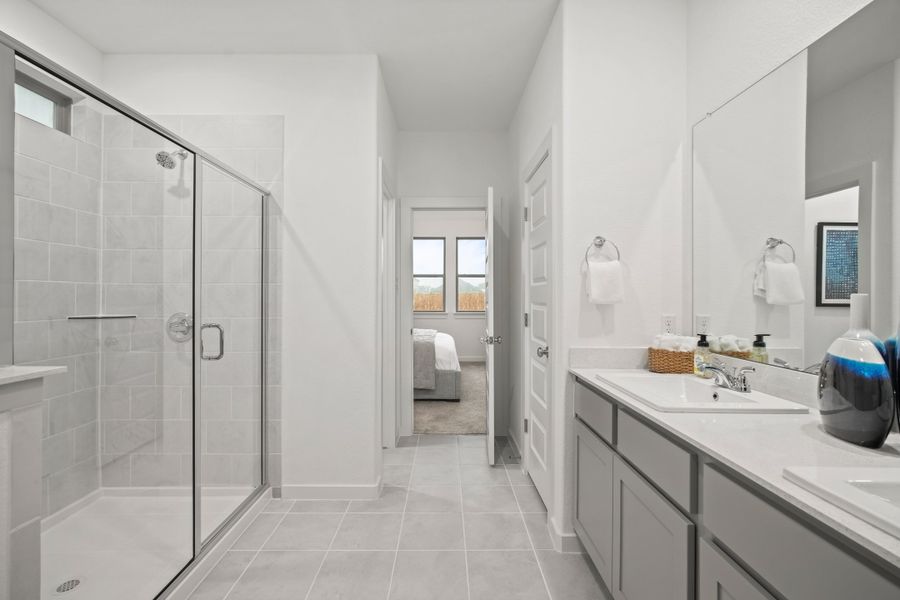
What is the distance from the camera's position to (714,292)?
193 cm

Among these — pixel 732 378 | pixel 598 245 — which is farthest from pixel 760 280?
pixel 598 245

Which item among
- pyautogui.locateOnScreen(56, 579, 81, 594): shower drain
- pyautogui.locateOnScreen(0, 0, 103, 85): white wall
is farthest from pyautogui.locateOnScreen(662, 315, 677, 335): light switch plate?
pyautogui.locateOnScreen(0, 0, 103, 85): white wall

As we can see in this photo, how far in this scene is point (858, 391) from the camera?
1004 mm

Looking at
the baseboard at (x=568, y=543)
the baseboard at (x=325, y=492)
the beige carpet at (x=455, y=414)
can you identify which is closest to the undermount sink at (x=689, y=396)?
the baseboard at (x=568, y=543)

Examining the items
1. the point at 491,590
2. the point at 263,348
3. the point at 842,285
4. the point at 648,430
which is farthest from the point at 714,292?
the point at 263,348

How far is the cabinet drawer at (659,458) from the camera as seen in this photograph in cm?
114

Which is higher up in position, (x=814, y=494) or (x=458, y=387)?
(x=814, y=494)

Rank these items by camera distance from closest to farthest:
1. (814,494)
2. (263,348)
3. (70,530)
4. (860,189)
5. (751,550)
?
(814,494) < (751,550) < (860,189) < (70,530) < (263,348)

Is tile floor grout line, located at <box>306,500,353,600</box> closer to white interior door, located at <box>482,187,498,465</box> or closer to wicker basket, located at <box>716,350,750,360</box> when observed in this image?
white interior door, located at <box>482,187,498,465</box>

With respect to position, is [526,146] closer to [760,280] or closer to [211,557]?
[760,280]

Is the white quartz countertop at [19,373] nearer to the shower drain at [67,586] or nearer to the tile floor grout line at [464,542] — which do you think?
the shower drain at [67,586]

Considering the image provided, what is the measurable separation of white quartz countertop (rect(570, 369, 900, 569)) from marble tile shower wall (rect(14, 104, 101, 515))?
2.13m

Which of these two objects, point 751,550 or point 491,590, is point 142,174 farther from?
point 751,550

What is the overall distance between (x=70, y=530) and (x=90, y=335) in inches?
29.6
